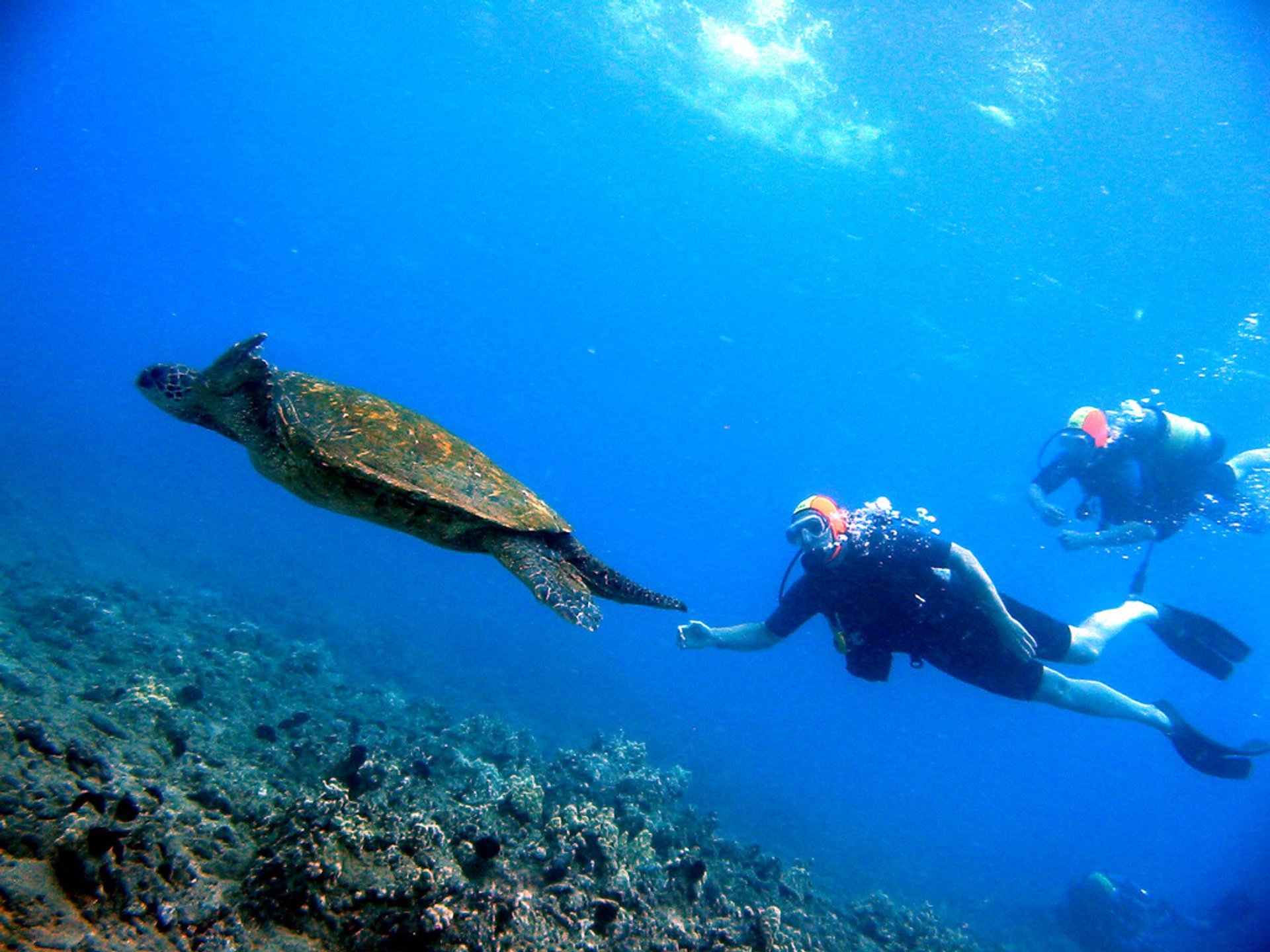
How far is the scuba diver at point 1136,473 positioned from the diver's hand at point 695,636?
8677mm

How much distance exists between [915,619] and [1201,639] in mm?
7873

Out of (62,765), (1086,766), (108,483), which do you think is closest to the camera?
(62,765)

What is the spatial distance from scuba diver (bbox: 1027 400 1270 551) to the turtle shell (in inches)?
470

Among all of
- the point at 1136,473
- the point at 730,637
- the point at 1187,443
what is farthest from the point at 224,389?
the point at 1136,473

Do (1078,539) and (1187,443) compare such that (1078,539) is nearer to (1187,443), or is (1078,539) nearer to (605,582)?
(1187,443)

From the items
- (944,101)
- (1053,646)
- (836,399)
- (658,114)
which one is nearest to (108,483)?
(658,114)

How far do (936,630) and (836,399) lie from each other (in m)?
51.1

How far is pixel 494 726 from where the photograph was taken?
13.0m

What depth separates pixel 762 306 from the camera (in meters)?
48.3

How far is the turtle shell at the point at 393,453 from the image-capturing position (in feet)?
14.0

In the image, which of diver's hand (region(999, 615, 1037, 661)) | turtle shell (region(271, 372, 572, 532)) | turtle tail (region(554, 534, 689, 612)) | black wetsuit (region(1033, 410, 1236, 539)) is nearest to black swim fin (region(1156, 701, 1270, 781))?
black wetsuit (region(1033, 410, 1236, 539))

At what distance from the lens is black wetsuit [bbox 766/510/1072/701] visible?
7625 millimetres

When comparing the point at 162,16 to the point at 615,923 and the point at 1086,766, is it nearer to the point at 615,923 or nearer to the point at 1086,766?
the point at 615,923

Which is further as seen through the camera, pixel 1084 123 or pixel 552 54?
pixel 552 54
